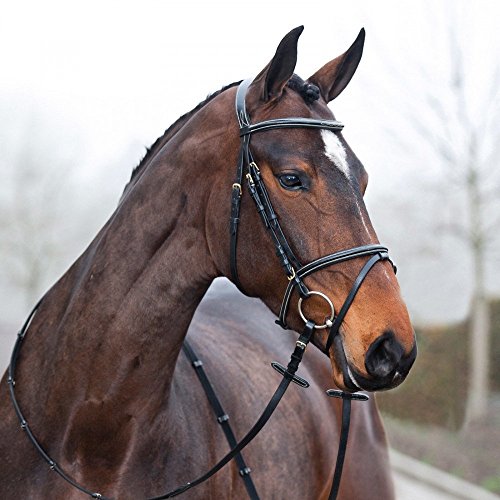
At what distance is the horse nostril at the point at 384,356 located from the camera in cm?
199

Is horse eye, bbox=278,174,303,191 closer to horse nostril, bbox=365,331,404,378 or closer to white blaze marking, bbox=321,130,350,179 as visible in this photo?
white blaze marking, bbox=321,130,350,179

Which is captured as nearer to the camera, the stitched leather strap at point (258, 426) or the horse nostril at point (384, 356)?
the horse nostril at point (384, 356)

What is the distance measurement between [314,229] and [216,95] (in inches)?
26.6

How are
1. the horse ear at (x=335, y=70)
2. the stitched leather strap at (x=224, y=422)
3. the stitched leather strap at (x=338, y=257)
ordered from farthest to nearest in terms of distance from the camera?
the stitched leather strap at (x=224, y=422)
the horse ear at (x=335, y=70)
the stitched leather strap at (x=338, y=257)

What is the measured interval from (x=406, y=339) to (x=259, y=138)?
2.41 feet

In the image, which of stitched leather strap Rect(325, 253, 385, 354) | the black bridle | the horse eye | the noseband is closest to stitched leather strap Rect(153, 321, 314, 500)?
the black bridle

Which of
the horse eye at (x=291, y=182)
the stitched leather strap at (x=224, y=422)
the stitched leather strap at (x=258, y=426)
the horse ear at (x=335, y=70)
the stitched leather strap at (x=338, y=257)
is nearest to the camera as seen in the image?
the stitched leather strap at (x=338, y=257)

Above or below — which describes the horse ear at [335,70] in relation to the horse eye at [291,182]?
above

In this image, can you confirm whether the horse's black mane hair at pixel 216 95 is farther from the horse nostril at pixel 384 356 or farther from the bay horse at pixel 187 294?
the horse nostril at pixel 384 356

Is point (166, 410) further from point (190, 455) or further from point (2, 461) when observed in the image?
point (2, 461)

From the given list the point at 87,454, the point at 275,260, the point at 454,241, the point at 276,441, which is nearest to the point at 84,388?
the point at 87,454

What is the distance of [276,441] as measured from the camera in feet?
10.2

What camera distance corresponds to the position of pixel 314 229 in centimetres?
218

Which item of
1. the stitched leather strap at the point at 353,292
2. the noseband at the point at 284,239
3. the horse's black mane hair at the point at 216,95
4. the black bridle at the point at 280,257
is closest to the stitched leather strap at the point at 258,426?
the black bridle at the point at 280,257
